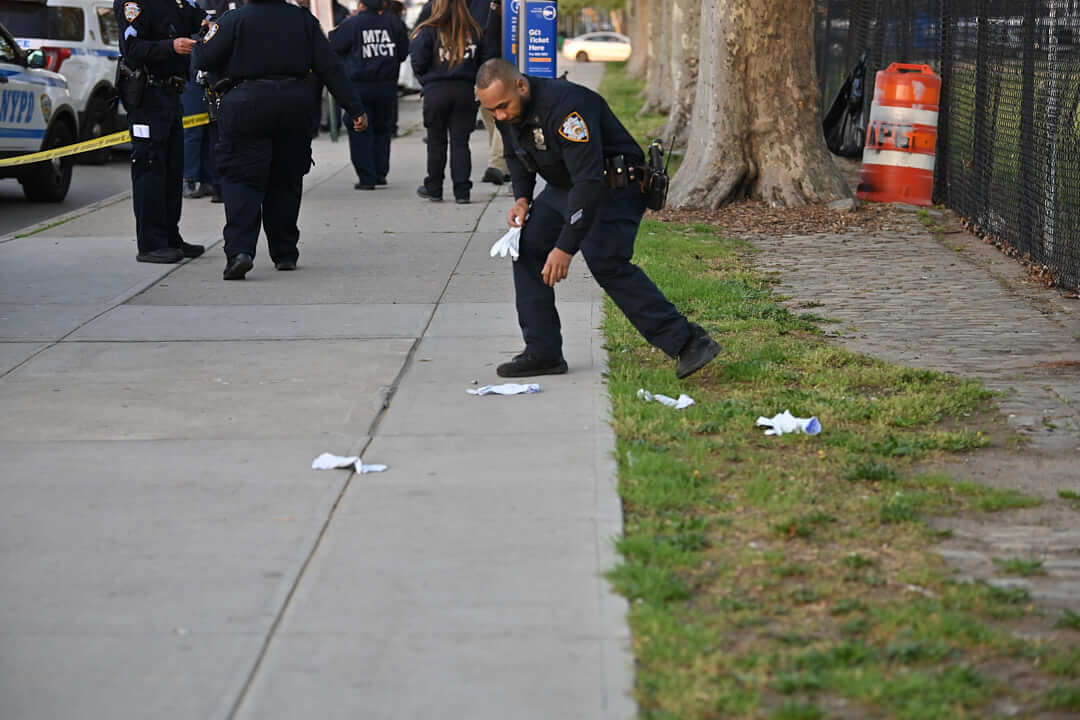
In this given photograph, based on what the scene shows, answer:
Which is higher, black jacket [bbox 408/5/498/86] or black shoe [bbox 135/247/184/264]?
black jacket [bbox 408/5/498/86]

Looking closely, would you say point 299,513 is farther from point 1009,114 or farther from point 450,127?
point 450,127

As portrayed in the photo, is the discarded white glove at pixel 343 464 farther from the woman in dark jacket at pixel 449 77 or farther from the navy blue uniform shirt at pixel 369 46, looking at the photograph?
the navy blue uniform shirt at pixel 369 46

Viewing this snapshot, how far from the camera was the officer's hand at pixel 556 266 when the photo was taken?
5.59m

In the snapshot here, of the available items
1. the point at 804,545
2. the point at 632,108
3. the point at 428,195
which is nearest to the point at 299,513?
the point at 804,545

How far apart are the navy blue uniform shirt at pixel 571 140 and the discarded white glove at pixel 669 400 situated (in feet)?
2.16

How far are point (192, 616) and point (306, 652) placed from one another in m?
0.41

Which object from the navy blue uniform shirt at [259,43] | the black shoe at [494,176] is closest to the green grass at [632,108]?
the black shoe at [494,176]

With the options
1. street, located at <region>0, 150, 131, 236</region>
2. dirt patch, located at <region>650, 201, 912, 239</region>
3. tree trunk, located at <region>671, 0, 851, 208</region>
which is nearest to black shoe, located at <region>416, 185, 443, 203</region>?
dirt patch, located at <region>650, 201, 912, 239</region>

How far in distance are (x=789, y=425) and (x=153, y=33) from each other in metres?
5.53

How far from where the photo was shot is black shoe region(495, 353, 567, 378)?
6156mm

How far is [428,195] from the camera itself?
41.3ft

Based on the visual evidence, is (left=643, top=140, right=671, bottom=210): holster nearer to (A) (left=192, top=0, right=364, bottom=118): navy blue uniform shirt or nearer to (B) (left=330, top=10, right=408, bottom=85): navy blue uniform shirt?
(A) (left=192, top=0, right=364, bottom=118): navy blue uniform shirt

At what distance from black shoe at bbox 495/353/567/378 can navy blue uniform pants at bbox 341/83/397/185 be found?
23.9 feet

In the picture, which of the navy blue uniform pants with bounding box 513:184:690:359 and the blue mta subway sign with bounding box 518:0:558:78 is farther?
the blue mta subway sign with bounding box 518:0:558:78
